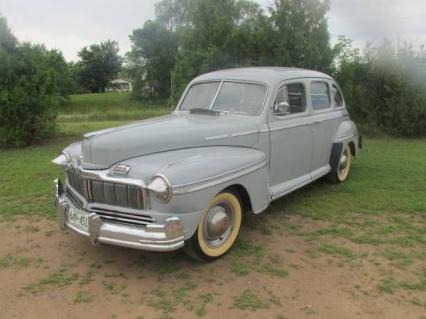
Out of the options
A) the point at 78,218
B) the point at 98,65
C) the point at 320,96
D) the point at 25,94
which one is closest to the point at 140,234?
the point at 78,218

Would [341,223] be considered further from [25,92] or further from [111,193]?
[25,92]

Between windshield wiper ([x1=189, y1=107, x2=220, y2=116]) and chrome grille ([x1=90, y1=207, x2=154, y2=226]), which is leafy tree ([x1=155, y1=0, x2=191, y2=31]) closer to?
windshield wiper ([x1=189, y1=107, x2=220, y2=116])

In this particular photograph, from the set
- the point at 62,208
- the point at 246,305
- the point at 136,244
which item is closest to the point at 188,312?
the point at 246,305

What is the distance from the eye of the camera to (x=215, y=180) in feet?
12.9

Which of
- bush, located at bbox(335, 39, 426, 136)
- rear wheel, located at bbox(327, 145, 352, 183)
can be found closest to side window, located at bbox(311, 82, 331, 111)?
rear wheel, located at bbox(327, 145, 352, 183)

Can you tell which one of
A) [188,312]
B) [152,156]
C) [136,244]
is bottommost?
[188,312]

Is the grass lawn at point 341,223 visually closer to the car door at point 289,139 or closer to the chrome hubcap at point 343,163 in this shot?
the chrome hubcap at point 343,163

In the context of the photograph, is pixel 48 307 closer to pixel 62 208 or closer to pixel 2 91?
pixel 62 208

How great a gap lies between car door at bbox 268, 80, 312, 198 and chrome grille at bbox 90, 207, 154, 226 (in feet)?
5.89

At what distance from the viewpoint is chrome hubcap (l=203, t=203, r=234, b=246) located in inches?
161

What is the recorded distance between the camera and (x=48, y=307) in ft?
11.2

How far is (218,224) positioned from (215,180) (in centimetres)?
45

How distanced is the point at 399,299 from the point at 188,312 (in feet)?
5.44

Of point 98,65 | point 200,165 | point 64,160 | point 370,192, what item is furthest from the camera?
point 98,65
